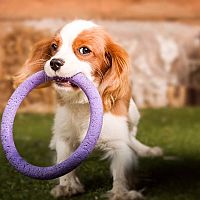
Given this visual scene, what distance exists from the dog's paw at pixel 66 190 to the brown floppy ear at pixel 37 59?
22.0 inches

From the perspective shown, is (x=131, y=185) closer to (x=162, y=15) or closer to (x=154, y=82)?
(x=154, y=82)

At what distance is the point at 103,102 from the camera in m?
2.78

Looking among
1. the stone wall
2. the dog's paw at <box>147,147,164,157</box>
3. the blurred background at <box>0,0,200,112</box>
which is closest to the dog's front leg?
the dog's paw at <box>147,147,164,157</box>

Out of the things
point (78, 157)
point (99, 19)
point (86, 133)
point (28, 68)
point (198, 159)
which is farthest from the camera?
point (99, 19)

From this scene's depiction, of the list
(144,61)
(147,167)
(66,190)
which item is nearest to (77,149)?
(66,190)

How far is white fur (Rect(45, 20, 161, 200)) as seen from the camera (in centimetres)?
266

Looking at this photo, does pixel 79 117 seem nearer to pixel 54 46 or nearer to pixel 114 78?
pixel 114 78

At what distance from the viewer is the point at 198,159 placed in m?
3.43

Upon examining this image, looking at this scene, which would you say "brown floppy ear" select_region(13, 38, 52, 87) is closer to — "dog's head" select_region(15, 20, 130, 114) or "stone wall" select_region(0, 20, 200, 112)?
"dog's head" select_region(15, 20, 130, 114)

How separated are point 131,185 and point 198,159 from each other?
0.76 meters

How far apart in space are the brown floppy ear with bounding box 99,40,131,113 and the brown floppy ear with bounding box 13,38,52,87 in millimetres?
289

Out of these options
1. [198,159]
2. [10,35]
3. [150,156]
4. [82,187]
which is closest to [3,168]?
[82,187]

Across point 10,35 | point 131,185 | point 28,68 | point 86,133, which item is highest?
point 10,35

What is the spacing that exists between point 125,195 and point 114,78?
1.57 ft
